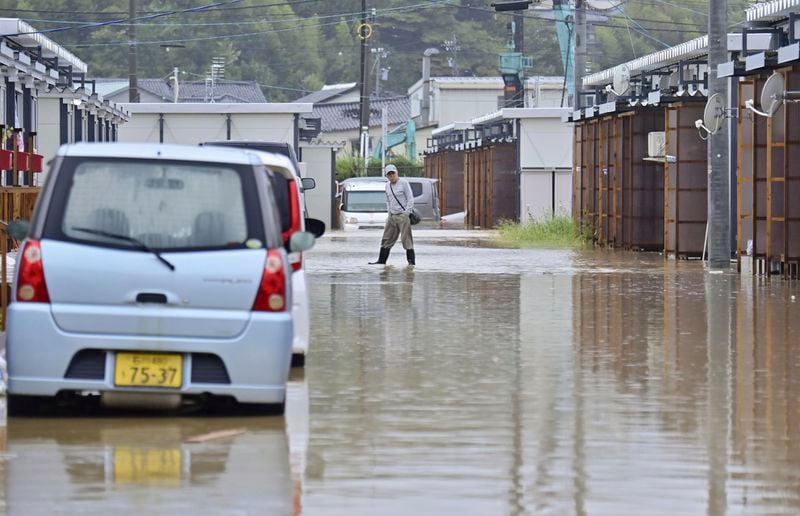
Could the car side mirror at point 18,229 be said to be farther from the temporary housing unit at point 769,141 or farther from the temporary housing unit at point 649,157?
the temporary housing unit at point 649,157

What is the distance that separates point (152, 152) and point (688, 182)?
22523 mm

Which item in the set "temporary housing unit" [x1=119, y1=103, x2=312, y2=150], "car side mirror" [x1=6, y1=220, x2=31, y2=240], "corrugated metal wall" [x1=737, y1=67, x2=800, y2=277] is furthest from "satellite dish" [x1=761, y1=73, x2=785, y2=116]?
"temporary housing unit" [x1=119, y1=103, x2=312, y2=150]

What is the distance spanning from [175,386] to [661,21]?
90.0 meters

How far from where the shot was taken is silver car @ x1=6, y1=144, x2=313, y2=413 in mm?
9711

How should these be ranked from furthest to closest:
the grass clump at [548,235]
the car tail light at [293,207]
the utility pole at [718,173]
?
1. the grass clump at [548,235]
2. the utility pole at [718,173]
3. the car tail light at [293,207]

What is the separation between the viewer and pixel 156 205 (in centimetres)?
994

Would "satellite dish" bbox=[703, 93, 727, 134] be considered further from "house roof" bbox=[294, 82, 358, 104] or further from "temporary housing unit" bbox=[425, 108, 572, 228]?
"house roof" bbox=[294, 82, 358, 104]

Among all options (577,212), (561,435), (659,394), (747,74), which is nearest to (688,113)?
(747,74)

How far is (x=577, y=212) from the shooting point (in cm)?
4222

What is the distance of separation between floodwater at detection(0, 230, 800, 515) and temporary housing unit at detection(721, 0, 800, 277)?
6.46 meters

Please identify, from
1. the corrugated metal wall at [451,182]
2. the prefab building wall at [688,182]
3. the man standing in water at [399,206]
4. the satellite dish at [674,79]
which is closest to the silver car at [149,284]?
the man standing in water at [399,206]

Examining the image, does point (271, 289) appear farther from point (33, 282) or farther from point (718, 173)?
point (718, 173)

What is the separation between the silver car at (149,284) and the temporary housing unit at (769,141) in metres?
13.8

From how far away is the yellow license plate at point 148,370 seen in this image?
32.1ft
